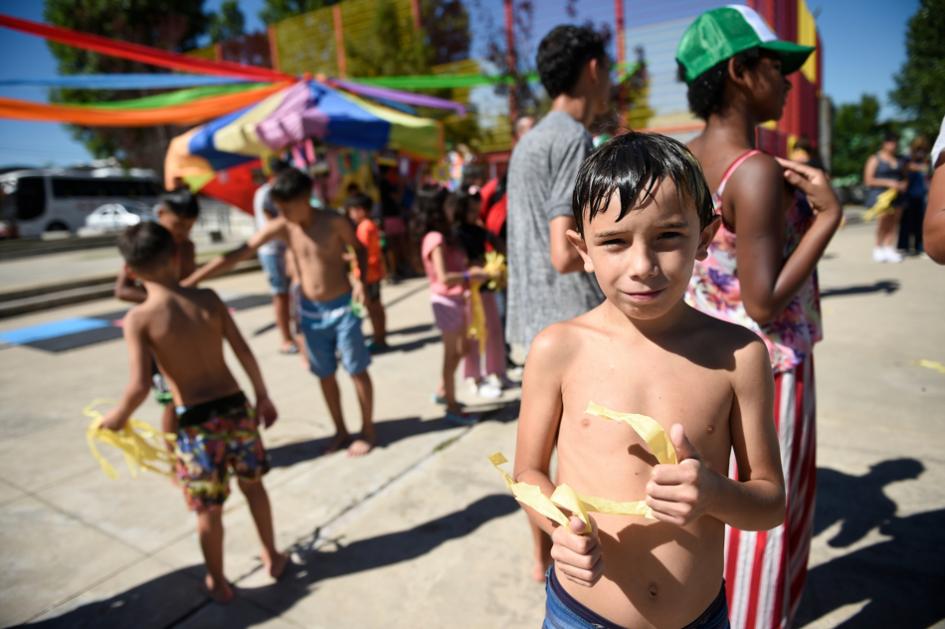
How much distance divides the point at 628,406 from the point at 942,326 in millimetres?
5296

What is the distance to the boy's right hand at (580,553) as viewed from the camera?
0.96 metres

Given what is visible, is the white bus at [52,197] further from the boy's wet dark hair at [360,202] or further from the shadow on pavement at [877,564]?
the shadow on pavement at [877,564]

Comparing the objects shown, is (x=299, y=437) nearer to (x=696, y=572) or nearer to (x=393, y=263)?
(x=696, y=572)

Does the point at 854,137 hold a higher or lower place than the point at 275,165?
higher

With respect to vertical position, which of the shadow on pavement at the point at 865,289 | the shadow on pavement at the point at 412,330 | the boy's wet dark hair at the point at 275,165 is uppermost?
the boy's wet dark hair at the point at 275,165

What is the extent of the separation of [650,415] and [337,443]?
3.01 meters

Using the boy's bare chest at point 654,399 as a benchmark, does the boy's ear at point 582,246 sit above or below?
above

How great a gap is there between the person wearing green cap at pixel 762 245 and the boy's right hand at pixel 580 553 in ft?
2.35

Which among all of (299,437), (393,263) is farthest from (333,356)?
(393,263)

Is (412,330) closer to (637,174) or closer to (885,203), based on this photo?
(637,174)

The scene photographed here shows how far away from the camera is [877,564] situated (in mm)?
2254

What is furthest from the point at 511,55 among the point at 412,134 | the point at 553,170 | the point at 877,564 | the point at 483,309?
the point at 877,564

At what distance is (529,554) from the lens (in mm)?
2529

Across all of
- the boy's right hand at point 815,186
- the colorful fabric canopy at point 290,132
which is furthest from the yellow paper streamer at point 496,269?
the colorful fabric canopy at point 290,132
